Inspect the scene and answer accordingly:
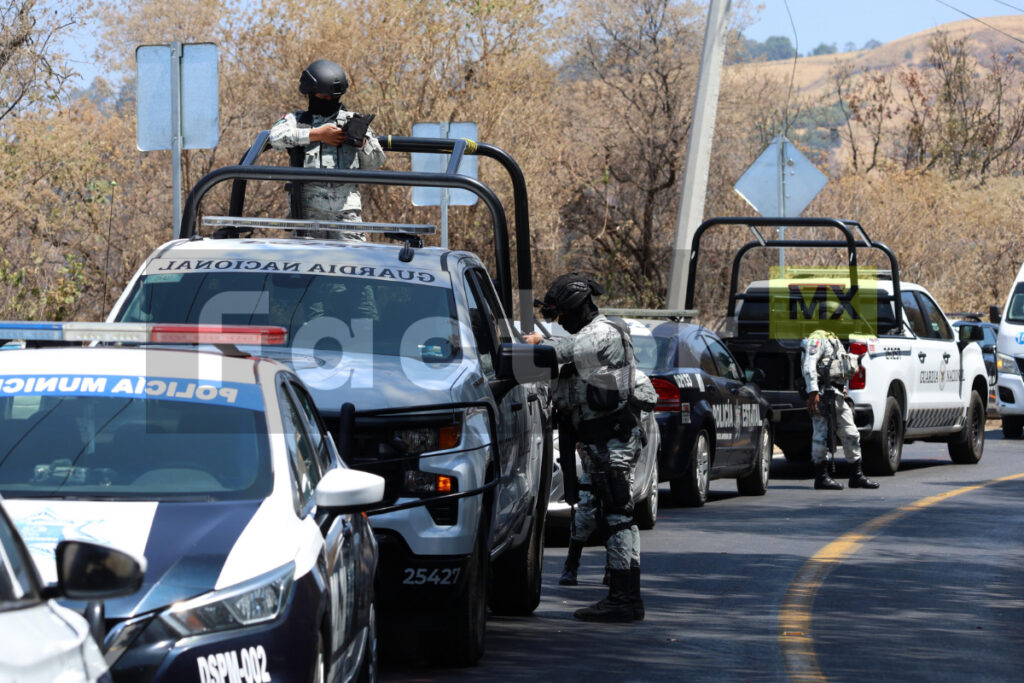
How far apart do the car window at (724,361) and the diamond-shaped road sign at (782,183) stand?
16.3 feet

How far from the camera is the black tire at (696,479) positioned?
14586 mm

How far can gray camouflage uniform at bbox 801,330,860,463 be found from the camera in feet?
54.9

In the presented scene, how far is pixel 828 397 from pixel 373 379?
10.1 m

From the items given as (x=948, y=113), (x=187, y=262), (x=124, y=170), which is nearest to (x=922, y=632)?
(x=187, y=262)

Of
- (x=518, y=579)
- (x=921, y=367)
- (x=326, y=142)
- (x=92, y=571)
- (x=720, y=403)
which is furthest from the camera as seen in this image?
(x=921, y=367)

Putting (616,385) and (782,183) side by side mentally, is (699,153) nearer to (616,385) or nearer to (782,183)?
(782,183)

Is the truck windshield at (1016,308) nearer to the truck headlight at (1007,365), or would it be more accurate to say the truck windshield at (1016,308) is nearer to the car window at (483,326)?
the truck headlight at (1007,365)

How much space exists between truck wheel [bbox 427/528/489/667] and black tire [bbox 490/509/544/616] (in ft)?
4.74

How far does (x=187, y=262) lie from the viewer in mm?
8695

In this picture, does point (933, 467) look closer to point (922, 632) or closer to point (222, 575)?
point (922, 632)

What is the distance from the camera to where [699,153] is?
18031 mm

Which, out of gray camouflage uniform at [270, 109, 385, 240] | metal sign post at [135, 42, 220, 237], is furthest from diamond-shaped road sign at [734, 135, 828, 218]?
gray camouflage uniform at [270, 109, 385, 240]

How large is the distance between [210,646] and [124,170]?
21680 millimetres

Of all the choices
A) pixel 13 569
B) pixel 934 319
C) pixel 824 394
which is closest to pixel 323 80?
pixel 13 569
